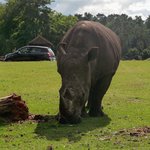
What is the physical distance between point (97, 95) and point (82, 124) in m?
1.90

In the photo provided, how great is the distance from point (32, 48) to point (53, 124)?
3339 cm

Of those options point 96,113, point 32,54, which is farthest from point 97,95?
point 32,54

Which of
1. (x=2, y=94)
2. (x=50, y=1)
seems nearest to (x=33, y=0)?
(x=50, y=1)

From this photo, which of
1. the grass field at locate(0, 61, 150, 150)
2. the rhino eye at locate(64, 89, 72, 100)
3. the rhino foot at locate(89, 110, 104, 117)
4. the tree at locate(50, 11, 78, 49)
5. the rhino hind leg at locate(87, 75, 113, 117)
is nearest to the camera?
the grass field at locate(0, 61, 150, 150)

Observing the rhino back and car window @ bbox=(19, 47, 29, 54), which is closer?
the rhino back

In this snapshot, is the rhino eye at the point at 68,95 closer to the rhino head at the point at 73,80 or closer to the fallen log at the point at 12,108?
the rhino head at the point at 73,80

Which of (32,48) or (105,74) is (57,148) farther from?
(32,48)

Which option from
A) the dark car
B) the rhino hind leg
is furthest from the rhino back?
the dark car

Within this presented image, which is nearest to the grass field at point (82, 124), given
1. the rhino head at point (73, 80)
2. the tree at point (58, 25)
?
the rhino head at point (73, 80)

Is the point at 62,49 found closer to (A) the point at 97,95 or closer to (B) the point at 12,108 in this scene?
(B) the point at 12,108

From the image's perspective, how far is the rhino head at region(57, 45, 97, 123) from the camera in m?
12.1

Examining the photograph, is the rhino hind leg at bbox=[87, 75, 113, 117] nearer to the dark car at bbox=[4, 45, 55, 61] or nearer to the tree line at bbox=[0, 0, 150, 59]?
the dark car at bbox=[4, 45, 55, 61]

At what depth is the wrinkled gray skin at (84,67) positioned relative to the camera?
12.2m

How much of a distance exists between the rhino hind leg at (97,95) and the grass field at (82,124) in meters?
0.39
